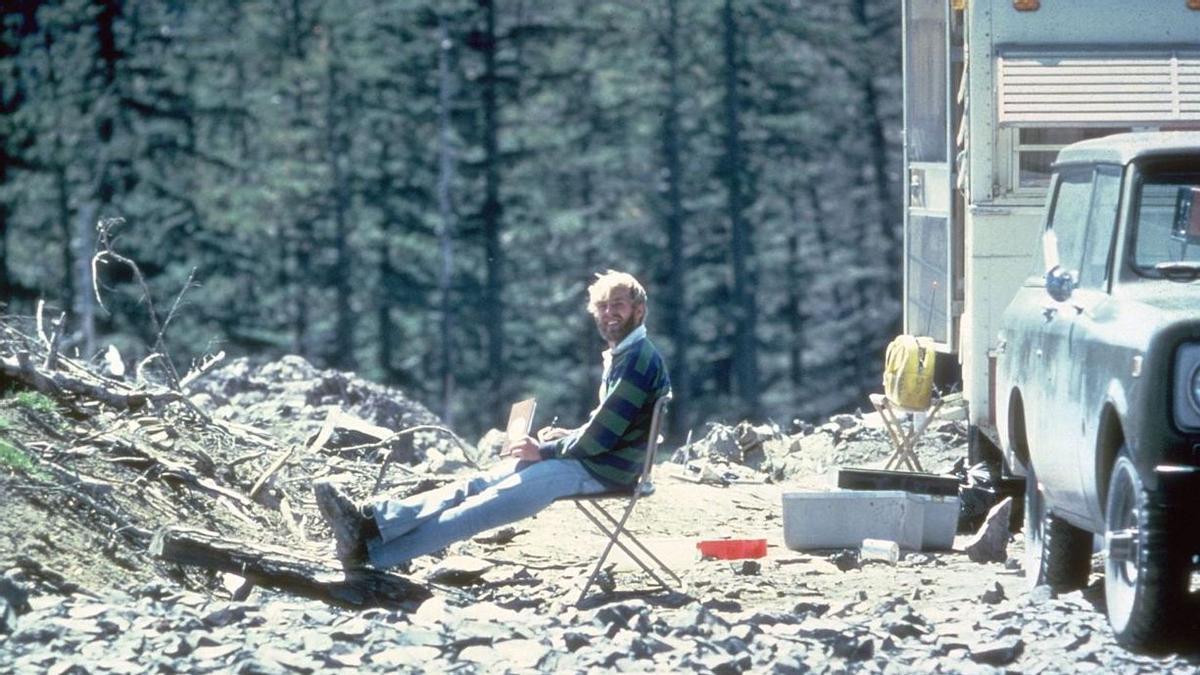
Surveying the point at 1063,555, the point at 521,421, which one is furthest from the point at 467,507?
the point at 1063,555

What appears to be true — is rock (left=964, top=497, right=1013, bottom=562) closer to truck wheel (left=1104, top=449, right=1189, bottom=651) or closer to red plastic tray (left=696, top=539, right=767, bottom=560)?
red plastic tray (left=696, top=539, right=767, bottom=560)

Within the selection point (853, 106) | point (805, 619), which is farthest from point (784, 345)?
point (805, 619)

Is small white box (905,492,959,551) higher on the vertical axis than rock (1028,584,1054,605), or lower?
lower

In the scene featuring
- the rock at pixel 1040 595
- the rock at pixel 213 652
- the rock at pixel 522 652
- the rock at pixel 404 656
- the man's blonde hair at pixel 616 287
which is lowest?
the rock at pixel 1040 595

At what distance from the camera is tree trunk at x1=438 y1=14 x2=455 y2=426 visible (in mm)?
26203

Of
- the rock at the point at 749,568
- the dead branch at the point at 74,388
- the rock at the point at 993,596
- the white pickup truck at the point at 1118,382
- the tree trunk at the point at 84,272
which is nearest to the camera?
the white pickup truck at the point at 1118,382

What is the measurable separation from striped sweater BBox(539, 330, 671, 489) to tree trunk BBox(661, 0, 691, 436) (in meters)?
17.4

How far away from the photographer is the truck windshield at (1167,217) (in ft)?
23.9

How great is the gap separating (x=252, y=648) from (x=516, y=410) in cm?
223

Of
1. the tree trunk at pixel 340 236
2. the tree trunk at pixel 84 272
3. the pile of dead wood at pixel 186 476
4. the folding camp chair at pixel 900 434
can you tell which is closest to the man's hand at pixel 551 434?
the pile of dead wood at pixel 186 476

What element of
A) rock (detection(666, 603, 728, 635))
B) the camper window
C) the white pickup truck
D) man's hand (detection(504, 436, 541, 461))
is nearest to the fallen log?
man's hand (detection(504, 436, 541, 461))

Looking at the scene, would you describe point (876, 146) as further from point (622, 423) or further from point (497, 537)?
point (622, 423)

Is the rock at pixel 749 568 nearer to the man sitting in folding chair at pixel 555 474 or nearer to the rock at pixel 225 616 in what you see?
the man sitting in folding chair at pixel 555 474

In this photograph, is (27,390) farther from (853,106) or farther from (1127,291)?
(853,106)
